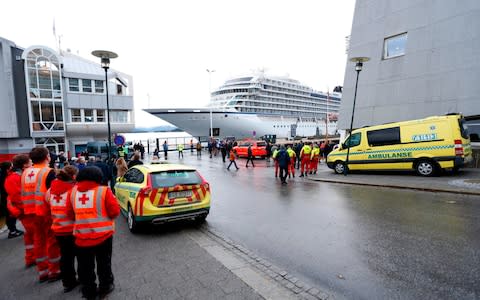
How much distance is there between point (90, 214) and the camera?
2809 millimetres

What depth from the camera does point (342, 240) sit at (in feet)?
15.2

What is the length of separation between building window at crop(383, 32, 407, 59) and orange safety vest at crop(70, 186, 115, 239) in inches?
680

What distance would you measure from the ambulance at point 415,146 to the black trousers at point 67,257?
1140 centimetres

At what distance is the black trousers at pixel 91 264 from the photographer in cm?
286

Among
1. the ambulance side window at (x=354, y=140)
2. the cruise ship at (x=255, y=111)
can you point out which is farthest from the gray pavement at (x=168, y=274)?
the cruise ship at (x=255, y=111)

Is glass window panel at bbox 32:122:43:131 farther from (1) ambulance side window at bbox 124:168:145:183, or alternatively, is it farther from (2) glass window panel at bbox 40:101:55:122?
(1) ambulance side window at bbox 124:168:145:183

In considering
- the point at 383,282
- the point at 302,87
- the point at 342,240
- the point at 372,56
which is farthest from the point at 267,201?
the point at 302,87

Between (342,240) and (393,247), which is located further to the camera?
(342,240)

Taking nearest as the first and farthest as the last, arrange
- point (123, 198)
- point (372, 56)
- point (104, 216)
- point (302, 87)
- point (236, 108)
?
1. point (104, 216)
2. point (123, 198)
3. point (372, 56)
4. point (236, 108)
5. point (302, 87)

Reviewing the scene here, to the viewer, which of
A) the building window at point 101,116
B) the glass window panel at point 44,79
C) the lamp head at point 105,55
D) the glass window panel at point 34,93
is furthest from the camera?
the building window at point 101,116

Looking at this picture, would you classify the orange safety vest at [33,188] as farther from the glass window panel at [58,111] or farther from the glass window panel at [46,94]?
the glass window panel at [58,111]

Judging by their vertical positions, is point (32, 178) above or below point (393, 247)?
above

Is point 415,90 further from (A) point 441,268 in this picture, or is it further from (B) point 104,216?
(B) point 104,216

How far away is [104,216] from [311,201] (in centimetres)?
597
